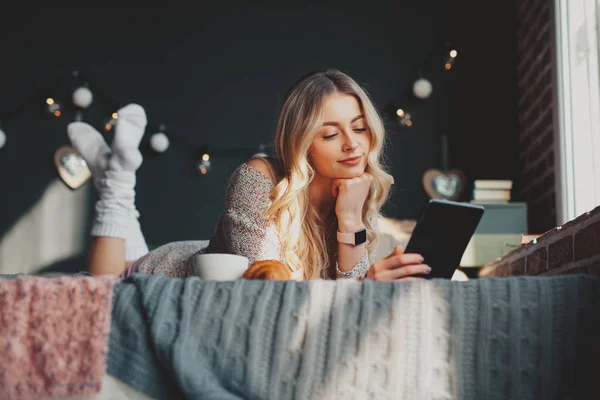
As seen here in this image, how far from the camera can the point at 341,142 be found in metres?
1.80

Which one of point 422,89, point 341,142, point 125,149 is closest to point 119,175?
point 125,149

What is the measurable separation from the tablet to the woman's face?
63 centimetres

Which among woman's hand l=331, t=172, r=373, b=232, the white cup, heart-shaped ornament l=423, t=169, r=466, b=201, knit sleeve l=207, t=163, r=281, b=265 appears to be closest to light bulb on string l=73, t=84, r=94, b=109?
heart-shaped ornament l=423, t=169, r=466, b=201

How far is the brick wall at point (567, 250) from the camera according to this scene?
1.22 m

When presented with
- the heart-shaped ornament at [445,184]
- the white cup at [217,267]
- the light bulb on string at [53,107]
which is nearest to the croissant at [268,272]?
the white cup at [217,267]

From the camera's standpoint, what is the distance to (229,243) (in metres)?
1.71

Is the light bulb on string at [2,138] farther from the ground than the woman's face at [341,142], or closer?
farther from the ground

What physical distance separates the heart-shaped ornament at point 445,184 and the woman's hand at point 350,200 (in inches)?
75.3

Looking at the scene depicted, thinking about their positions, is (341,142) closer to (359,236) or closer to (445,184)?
(359,236)

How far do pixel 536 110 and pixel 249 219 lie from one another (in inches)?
85.7

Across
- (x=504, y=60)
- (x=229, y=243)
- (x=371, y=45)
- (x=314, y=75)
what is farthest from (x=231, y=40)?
(x=229, y=243)

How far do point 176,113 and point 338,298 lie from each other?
3172mm

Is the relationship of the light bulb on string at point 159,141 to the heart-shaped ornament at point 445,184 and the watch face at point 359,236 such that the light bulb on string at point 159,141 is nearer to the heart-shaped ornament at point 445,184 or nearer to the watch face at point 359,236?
the heart-shaped ornament at point 445,184

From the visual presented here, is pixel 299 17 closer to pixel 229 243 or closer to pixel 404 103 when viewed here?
pixel 404 103
